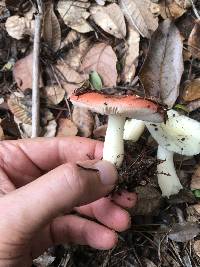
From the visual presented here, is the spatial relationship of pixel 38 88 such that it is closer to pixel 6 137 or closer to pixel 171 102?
pixel 6 137

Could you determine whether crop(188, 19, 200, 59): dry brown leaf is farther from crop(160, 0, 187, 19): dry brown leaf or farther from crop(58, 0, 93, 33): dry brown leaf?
crop(58, 0, 93, 33): dry brown leaf

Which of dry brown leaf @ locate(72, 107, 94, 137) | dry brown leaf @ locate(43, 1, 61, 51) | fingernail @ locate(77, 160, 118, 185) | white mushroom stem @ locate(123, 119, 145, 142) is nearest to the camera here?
fingernail @ locate(77, 160, 118, 185)

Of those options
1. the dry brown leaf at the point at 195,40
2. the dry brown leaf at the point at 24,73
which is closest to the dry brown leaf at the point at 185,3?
the dry brown leaf at the point at 195,40

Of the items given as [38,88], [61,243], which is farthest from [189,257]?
[38,88]

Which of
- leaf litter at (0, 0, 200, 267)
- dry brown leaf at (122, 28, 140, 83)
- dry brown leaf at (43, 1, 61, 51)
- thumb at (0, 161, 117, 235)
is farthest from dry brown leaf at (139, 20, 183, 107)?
thumb at (0, 161, 117, 235)

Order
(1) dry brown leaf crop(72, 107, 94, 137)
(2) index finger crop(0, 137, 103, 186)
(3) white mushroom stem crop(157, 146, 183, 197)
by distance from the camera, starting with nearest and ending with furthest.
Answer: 1. (2) index finger crop(0, 137, 103, 186)
2. (3) white mushroom stem crop(157, 146, 183, 197)
3. (1) dry brown leaf crop(72, 107, 94, 137)

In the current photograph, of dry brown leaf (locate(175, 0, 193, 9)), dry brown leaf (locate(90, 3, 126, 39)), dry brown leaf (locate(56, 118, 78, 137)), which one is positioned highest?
dry brown leaf (locate(175, 0, 193, 9))
